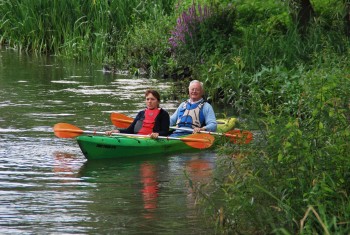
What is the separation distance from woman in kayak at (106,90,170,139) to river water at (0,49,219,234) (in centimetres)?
46

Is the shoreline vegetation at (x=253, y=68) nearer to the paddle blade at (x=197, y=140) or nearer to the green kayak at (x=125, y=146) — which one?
the paddle blade at (x=197, y=140)

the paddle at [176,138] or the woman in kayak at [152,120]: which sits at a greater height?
the woman in kayak at [152,120]

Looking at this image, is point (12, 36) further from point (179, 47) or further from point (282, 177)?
point (282, 177)

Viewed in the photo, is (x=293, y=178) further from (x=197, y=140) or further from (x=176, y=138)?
(x=176, y=138)

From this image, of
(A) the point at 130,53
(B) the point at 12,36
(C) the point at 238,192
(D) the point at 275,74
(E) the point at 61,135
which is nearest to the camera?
(C) the point at 238,192

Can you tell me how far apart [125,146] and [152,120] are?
0.80 m

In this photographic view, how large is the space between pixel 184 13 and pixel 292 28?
2.15m

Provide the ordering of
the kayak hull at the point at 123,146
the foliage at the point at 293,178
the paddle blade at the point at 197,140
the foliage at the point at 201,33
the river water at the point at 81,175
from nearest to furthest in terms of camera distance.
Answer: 1. the foliage at the point at 293,178
2. the river water at the point at 81,175
3. the kayak hull at the point at 123,146
4. the paddle blade at the point at 197,140
5. the foliage at the point at 201,33

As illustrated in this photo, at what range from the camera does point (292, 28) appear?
18.2 meters

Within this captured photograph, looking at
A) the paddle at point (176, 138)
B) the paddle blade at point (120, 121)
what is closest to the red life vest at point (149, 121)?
the paddle at point (176, 138)

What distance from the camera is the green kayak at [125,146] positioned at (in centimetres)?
1238

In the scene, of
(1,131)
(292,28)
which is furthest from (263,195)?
(292,28)

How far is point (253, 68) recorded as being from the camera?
1667cm

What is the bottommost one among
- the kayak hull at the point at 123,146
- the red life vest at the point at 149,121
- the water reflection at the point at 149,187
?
the water reflection at the point at 149,187
